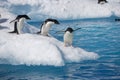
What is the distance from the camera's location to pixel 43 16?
71.6 feet

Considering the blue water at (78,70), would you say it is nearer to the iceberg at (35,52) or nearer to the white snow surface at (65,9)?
the iceberg at (35,52)

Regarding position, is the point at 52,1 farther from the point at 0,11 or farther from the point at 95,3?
the point at 0,11

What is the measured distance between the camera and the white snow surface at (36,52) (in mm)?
8766

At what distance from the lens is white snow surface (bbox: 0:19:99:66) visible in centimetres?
877

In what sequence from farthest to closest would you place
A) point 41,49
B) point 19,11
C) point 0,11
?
1. point 19,11
2. point 0,11
3. point 41,49

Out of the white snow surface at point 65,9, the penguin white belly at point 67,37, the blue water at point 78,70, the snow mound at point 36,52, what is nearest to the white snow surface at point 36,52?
the snow mound at point 36,52

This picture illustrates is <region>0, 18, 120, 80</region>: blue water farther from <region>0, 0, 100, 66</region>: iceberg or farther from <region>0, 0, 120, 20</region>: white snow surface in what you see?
<region>0, 0, 120, 20</region>: white snow surface

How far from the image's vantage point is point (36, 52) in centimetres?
898

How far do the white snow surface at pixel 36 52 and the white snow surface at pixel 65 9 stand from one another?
462 inches

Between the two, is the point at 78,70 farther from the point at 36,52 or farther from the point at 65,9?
the point at 65,9

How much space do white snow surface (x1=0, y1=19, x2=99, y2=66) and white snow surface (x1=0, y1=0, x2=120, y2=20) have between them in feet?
38.5

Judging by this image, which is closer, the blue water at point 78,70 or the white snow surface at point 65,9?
the blue water at point 78,70

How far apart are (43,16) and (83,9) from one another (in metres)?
2.70

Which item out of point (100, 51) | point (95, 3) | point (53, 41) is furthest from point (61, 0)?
point (53, 41)
